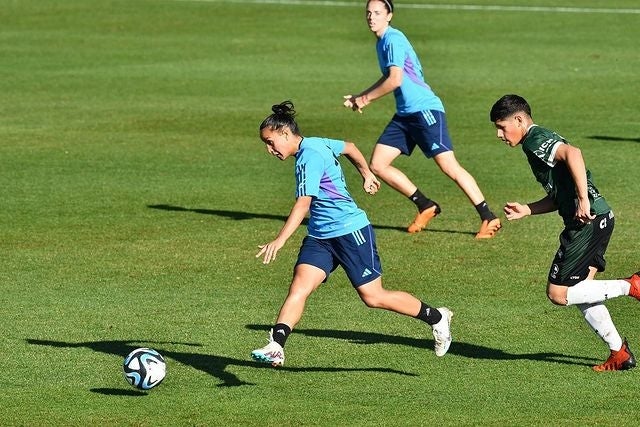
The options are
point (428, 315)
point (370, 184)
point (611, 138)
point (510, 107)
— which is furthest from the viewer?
point (611, 138)

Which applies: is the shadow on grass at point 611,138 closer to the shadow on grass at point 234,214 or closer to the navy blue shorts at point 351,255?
the shadow on grass at point 234,214

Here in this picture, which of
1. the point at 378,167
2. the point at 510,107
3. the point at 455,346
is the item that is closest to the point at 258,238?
the point at 378,167

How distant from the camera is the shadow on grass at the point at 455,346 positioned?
1078cm

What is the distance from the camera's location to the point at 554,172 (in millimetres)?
10328

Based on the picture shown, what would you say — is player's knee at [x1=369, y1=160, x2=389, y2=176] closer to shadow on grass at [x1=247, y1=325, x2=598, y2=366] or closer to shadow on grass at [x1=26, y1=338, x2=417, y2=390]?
shadow on grass at [x1=247, y1=325, x2=598, y2=366]

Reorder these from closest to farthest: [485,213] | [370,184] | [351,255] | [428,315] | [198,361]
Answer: [351,255] → [428,315] → [198,361] → [370,184] → [485,213]

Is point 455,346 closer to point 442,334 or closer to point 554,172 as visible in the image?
point 442,334

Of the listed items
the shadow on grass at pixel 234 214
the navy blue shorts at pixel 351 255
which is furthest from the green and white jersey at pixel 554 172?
the shadow on grass at pixel 234 214

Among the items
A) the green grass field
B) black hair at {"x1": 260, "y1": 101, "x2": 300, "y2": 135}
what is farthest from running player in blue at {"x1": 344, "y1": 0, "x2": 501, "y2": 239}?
black hair at {"x1": 260, "y1": 101, "x2": 300, "y2": 135}

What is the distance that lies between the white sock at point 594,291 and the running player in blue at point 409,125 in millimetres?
4812

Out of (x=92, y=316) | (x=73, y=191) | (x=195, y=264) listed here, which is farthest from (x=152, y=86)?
(x=92, y=316)

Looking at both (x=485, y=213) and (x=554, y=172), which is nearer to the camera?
(x=554, y=172)

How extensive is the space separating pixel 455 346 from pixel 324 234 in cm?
156

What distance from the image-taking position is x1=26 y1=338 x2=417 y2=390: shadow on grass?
10.3m
